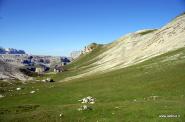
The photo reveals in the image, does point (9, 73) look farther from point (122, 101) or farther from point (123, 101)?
point (123, 101)

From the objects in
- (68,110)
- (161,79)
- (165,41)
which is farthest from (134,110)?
(165,41)

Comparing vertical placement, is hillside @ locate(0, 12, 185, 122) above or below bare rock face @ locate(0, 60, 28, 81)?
below

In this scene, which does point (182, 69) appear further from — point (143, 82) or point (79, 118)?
point (79, 118)

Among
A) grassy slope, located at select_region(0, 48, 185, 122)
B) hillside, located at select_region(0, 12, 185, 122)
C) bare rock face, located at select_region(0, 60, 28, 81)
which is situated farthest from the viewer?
bare rock face, located at select_region(0, 60, 28, 81)

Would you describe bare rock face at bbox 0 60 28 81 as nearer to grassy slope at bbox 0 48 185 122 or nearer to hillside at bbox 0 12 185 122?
hillside at bbox 0 12 185 122

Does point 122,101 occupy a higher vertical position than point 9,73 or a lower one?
lower

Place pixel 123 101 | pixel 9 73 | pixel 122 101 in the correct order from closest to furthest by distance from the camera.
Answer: pixel 123 101, pixel 122 101, pixel 9 73

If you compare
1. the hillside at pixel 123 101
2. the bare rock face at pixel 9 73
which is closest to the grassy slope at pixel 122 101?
the hillside at pixel 123 101

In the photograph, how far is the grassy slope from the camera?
3941 centimetres

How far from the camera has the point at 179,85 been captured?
60.6 metres

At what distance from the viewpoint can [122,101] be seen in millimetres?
53469

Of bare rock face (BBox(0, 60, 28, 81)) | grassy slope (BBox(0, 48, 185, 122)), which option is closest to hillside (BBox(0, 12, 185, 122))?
grassy slope (BBox(0, 48, 185, 122))

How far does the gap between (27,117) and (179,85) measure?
33044 millimetres

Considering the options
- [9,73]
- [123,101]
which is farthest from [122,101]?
[9,73]
